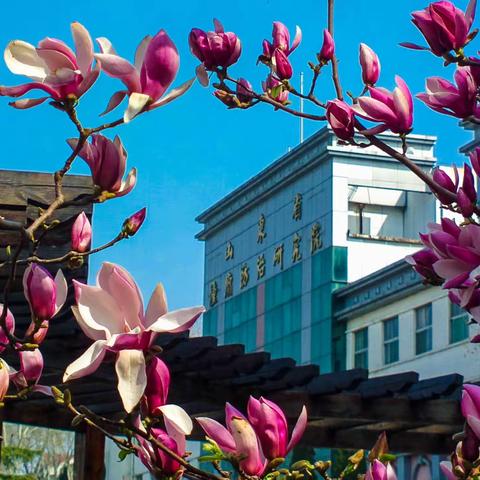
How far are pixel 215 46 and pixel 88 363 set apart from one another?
1.06 metres

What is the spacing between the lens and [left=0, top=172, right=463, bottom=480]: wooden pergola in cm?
590

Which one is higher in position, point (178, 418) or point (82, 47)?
point (82, 47)

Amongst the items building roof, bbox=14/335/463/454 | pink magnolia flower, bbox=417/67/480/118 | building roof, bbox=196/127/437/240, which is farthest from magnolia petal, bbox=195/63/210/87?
building roof, bbox=196/127/437/240

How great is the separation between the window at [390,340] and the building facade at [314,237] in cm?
166

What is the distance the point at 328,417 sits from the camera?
6652 mm

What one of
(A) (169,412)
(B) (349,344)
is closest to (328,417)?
(A) (169,412)

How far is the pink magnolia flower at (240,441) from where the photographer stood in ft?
4.98

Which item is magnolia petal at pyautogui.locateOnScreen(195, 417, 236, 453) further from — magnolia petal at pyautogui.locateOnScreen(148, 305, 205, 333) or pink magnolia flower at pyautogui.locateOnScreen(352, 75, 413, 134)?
pink magnolia flower at pyautogui.locateOnScreen(352, 75, 413, 134)

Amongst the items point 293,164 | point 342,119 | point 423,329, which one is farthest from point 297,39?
point 293,164

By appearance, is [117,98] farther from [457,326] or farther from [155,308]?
[457,326]

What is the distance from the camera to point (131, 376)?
1.43 m

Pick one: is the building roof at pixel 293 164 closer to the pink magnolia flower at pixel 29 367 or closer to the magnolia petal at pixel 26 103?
the pink magnolia flower at pixel 29 367

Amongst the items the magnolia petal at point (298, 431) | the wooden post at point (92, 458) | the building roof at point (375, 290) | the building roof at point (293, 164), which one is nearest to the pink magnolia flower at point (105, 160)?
the magnolia petal at point (298, 431)

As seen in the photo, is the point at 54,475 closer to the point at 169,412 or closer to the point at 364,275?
the point at 364,275
